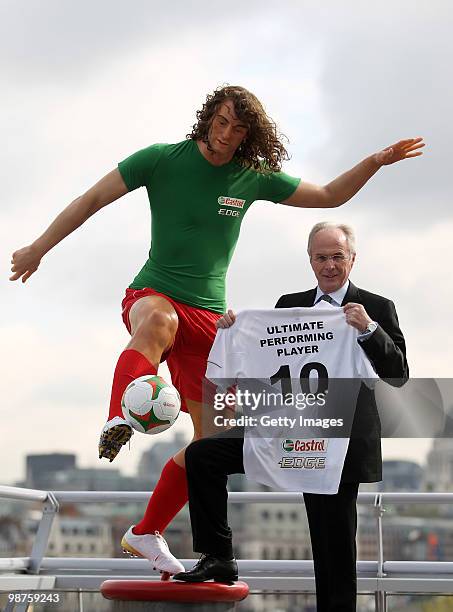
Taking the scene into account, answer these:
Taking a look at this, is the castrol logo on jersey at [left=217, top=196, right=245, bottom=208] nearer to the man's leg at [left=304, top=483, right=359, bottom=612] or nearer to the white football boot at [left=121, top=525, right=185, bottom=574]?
the man's leg at [left=304, top=483, right=359, bottom=612]

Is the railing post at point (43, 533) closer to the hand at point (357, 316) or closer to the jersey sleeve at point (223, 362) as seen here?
the jersey sleeve at point (223, 362)

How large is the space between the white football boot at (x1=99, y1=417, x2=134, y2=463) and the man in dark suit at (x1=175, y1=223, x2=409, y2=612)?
0.27 metres

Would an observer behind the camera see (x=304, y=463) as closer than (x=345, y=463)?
No

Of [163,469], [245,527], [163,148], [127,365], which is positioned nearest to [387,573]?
[163,469]

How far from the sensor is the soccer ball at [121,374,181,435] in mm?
4469

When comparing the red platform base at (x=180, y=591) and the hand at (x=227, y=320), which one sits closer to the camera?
the red platform base at (x=180, y=591)

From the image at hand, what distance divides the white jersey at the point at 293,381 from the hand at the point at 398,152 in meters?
0.83

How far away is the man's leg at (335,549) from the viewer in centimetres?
437

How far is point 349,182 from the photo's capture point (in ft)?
16.8

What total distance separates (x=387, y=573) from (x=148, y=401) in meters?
2.38

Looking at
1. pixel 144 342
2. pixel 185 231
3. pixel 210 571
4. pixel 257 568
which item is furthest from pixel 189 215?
pixel 257 568

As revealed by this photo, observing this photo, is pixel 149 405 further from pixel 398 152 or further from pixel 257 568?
pixel 257 568

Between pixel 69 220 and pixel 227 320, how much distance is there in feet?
2.80

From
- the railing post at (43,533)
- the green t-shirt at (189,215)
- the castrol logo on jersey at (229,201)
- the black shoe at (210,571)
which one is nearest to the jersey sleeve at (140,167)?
the green t-shirt at (189,215)
